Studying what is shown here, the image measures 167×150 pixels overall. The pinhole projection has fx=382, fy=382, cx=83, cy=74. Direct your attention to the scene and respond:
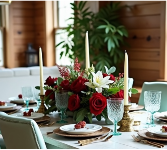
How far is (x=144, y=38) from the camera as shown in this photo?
15.9 feet

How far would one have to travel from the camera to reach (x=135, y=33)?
4949 millimetres

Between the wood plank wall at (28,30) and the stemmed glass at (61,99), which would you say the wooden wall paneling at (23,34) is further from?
the stemmed glass at (61,99)

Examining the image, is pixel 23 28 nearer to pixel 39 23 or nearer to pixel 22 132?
pixel 39 23

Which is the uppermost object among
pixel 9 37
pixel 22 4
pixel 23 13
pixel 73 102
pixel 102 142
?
pixel 22 4

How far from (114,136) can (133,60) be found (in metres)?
3.18

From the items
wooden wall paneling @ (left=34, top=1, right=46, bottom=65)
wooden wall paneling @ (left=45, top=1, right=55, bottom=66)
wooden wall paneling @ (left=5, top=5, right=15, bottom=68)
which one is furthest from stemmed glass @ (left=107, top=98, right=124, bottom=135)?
wooden wall paneling @ (left=5, top=5, right=15, bottom=68)

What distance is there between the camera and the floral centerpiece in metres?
2.13

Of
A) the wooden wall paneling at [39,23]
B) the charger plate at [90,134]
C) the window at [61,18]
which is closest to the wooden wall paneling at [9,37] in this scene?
the wooden wall paneling at [39,23]

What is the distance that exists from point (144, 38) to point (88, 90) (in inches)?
107

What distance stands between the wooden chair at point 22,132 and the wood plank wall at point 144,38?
2.98 m

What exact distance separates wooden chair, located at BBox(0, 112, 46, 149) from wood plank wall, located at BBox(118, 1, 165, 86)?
9.79ft

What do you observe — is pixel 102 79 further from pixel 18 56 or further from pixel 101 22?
pixel 18 56

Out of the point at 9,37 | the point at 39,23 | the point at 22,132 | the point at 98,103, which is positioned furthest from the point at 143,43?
the point at 22,132

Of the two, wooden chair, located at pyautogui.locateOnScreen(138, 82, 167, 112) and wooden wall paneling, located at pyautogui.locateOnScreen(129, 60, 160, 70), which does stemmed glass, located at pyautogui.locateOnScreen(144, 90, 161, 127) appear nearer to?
wooden chair, located at pyautogui.locateOnScreen(138, 82, 167, 112)
